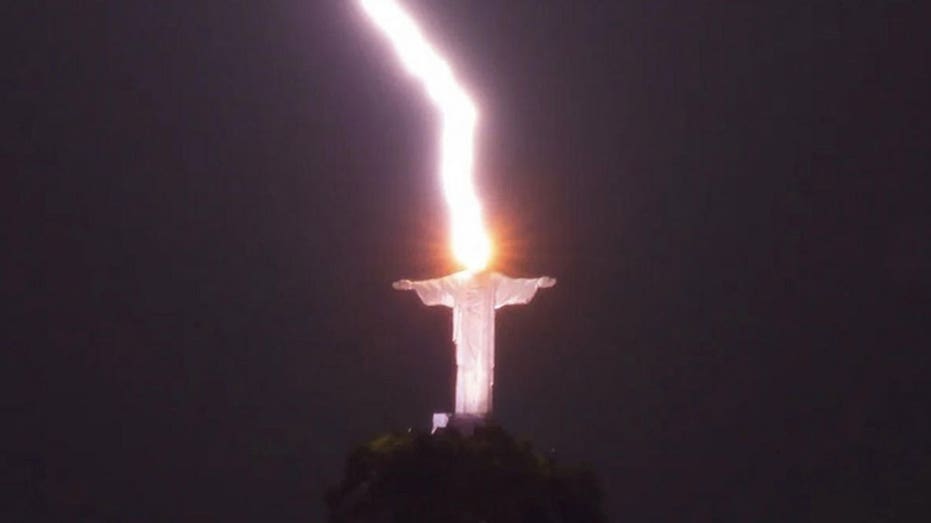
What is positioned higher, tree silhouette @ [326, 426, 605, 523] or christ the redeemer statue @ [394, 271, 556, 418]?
christ the redeemer statue @ [394, 271, 556, 418]

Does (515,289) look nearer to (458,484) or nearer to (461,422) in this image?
(461,422)

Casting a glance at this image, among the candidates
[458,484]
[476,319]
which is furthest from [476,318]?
[458,484]

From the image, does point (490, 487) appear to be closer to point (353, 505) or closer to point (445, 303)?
point (353, 505)

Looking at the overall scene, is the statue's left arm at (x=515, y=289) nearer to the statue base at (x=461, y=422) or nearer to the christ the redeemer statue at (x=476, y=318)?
the christ the redeemer statue at (x=476, y=318)

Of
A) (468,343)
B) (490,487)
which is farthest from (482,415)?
(490,487)

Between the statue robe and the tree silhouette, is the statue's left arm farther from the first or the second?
the tree silhouette

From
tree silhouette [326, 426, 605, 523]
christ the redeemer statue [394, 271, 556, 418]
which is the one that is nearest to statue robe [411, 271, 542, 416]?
christ the redeemer statue [394, 271, 556, 418]
